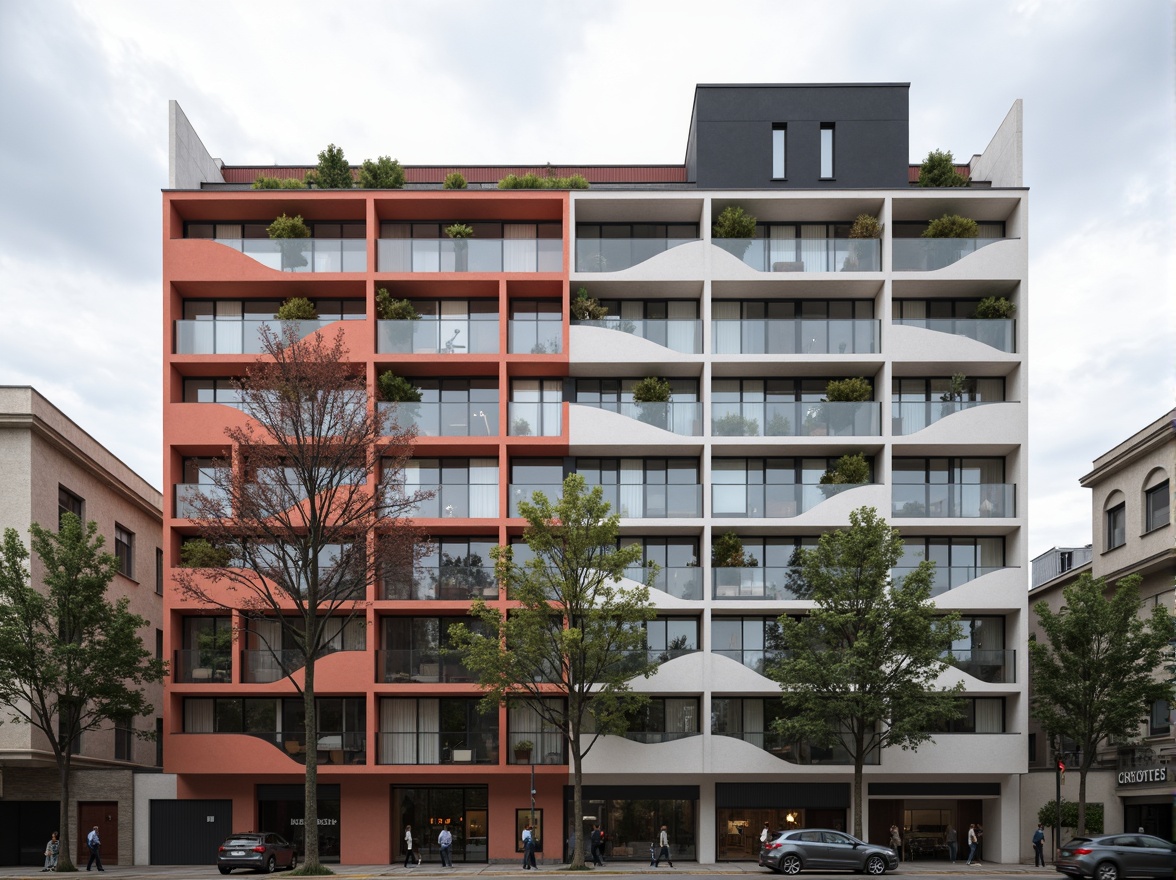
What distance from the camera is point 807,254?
Answer: 136ft

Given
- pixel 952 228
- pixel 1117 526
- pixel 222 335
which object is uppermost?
pixel 952 228

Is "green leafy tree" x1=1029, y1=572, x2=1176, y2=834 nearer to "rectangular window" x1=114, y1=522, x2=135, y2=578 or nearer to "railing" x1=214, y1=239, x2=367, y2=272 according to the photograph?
"railing" x1=214, y1=239, x2=367, y2=272

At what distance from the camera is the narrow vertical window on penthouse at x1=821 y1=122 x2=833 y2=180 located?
139 feet

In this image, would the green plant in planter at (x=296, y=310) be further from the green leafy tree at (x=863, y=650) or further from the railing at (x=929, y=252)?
the railing at (x=929, y=252)

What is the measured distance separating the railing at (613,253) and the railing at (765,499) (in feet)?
30.7

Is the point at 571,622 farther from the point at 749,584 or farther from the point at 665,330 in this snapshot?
the point at 665,330

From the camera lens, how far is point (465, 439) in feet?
130

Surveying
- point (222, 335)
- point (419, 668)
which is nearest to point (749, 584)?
point (419, 668)

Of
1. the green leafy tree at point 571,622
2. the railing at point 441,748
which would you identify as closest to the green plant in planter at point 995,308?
the green leafy tree at point 571,622

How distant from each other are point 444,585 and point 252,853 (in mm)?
10929

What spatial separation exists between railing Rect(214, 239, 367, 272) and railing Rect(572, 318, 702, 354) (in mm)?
8768

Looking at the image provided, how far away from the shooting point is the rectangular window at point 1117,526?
44219 mm

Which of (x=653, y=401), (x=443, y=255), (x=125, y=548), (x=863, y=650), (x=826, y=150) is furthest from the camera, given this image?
(x=125, y=548)

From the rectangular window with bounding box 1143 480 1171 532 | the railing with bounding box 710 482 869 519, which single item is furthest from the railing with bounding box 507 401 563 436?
the rectangular window with bounding box 1143 480 1171 532
